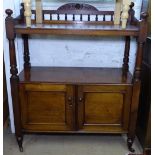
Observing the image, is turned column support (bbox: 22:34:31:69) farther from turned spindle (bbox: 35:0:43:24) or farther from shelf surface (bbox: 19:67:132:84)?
turned spindle (bbox: 35:0:43:24)

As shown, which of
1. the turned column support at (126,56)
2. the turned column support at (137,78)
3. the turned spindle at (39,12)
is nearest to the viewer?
the turned column support at (137,78)

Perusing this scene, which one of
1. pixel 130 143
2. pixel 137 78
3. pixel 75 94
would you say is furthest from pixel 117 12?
pixel 130 143

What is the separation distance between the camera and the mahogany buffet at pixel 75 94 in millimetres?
1779

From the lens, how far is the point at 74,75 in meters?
1.94

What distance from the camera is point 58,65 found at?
2172 mm

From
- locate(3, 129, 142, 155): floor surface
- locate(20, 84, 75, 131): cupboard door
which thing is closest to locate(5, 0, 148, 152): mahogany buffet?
locate(20, 84, 75, 131): cupboard door

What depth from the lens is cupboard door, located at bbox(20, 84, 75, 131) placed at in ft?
5.90

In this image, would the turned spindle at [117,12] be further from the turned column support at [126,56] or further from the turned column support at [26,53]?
the turned column support at [26,53]

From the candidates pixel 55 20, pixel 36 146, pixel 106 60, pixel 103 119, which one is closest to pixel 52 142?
pixel 36 146

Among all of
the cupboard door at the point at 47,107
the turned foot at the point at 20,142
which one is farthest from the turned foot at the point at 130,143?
the turned foot at the point at 20,142

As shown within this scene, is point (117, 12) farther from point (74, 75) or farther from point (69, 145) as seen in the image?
point (69, 145)

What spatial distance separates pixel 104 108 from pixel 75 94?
0.88 ft

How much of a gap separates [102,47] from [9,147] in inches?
47.8

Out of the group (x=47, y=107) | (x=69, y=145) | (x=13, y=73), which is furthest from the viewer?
(x=69, y=145)
